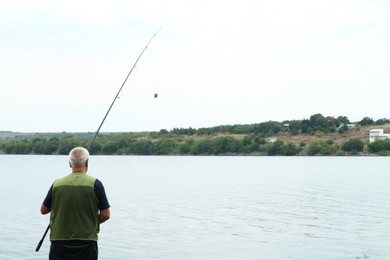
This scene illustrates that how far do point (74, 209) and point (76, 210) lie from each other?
21 millimetres

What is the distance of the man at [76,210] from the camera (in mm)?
6660

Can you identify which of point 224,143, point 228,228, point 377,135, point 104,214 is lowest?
point 228,228

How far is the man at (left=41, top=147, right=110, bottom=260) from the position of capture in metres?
6.66

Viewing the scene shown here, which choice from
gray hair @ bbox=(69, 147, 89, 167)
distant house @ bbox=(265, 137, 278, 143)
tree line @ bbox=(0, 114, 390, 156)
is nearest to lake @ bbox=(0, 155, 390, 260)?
gray hair @ bbox=(69, 147, 89, 167)

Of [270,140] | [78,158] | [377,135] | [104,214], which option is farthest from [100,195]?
[377,135]

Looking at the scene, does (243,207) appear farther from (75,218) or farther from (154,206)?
(75,218)

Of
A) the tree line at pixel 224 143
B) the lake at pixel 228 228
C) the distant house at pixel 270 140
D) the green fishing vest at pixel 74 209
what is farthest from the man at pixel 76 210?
the distant house at pixel 270 140

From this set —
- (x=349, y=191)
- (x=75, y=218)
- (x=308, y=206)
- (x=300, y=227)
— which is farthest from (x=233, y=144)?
(x=75, y=218)

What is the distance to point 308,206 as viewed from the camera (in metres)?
39.2

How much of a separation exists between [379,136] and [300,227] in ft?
494

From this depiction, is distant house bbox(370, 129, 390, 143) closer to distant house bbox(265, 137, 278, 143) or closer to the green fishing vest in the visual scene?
distant house bbox(265, 137, 278, 143)

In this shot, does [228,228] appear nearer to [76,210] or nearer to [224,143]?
[76,210]

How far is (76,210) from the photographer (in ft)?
22.0

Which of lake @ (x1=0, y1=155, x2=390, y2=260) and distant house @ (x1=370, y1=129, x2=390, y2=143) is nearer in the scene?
lake @ (x1=0, y1=155, x2=390, y2=260)
